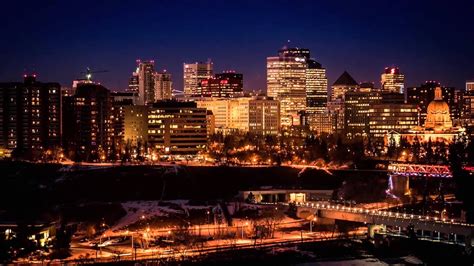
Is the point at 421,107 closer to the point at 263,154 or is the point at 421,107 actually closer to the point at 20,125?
the point at 263,154

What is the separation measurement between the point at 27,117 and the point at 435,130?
29.6 m

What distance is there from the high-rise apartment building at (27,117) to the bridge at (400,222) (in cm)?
2980

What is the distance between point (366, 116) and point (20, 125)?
106 feet

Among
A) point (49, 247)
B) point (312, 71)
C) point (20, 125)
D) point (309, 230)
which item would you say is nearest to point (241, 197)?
point (309, 230)

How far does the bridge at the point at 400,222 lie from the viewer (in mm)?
26391

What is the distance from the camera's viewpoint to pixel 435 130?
56.9 m

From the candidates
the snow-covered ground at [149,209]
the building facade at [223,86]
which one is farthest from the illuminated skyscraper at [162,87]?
the snow-covered ground at [149,209]

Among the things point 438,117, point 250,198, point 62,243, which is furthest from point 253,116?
point 62,243

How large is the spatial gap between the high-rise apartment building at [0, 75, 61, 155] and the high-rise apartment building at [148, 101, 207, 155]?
290 inches

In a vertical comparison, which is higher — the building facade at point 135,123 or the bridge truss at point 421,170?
the building facade at point 135,123

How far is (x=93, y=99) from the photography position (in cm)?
6097

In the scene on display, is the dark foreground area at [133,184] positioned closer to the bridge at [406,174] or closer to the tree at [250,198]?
the bridge at [406,174]

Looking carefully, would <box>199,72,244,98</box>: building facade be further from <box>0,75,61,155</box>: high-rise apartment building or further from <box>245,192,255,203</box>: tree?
<box>245,192,255,203</box>: tree

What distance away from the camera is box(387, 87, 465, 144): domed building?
5609 cm
